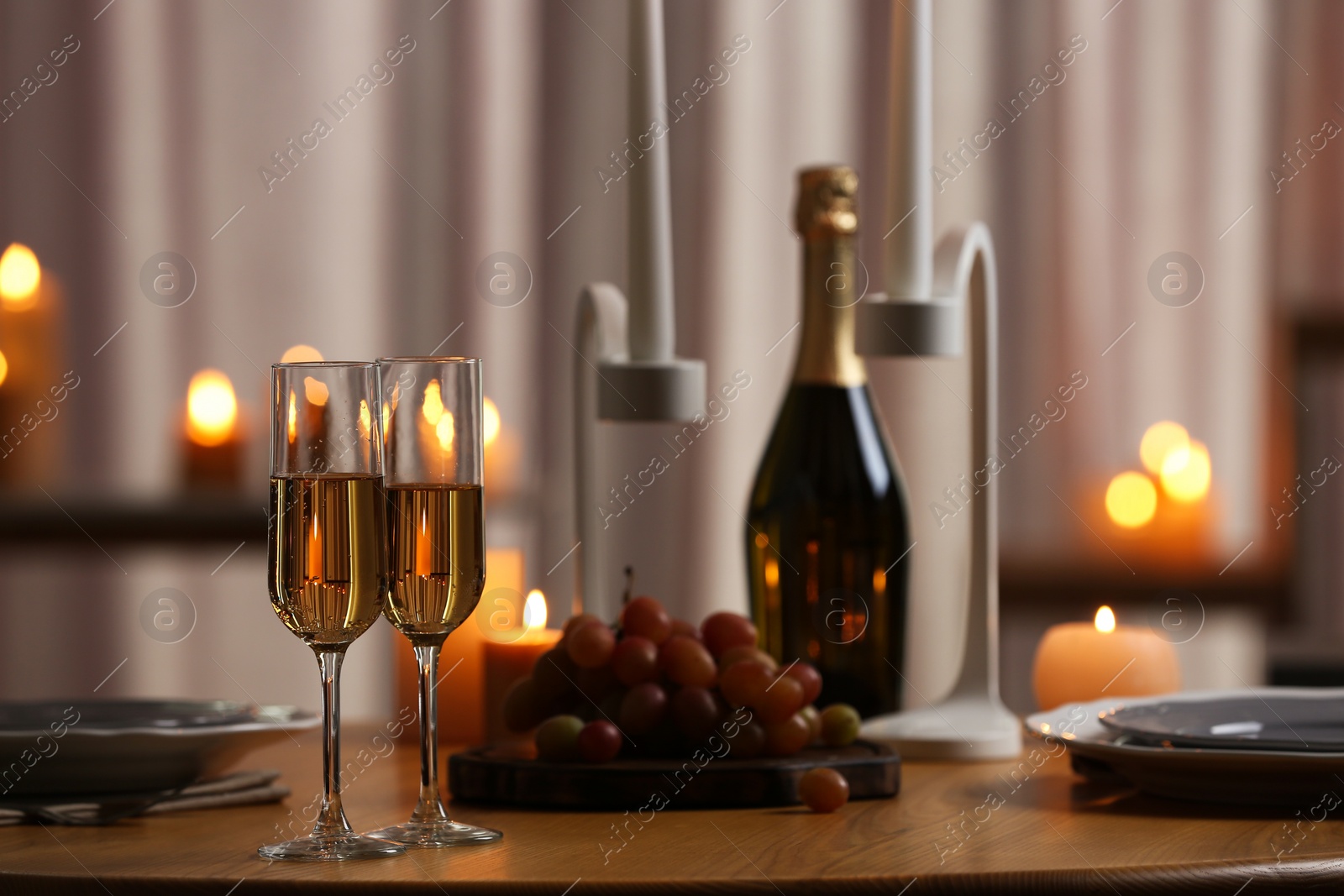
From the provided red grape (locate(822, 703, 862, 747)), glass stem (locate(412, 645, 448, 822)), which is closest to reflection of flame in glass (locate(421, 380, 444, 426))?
glass stem (locate(412, 645, 448, 822))

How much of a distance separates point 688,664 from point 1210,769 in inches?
12.4

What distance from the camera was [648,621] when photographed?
977 mm

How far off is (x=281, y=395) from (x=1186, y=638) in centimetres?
212

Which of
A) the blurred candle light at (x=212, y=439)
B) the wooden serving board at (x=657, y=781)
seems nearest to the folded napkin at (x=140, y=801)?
the wooden serving board at (x=657, y=781)

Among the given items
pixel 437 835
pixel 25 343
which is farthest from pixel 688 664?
pixel 25 343

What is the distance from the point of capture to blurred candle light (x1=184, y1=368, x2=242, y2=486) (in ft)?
6.24

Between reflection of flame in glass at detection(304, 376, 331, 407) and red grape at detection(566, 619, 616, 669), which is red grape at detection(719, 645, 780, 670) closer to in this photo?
red grape at detection(566, 619, 616, 669)

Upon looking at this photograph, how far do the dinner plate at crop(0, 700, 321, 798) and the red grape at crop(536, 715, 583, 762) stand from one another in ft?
0.51

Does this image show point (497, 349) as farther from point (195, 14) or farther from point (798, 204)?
point (798, 204)

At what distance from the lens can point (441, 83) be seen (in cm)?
249

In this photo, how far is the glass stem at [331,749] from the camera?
712 mm

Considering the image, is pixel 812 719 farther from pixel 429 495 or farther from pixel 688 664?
pixel 429 495

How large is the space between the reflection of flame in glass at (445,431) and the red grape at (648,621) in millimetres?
277

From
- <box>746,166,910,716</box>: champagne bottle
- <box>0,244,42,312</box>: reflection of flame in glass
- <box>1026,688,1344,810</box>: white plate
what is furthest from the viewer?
<box>0,244,42,312</box>: reflection of flame in glass
